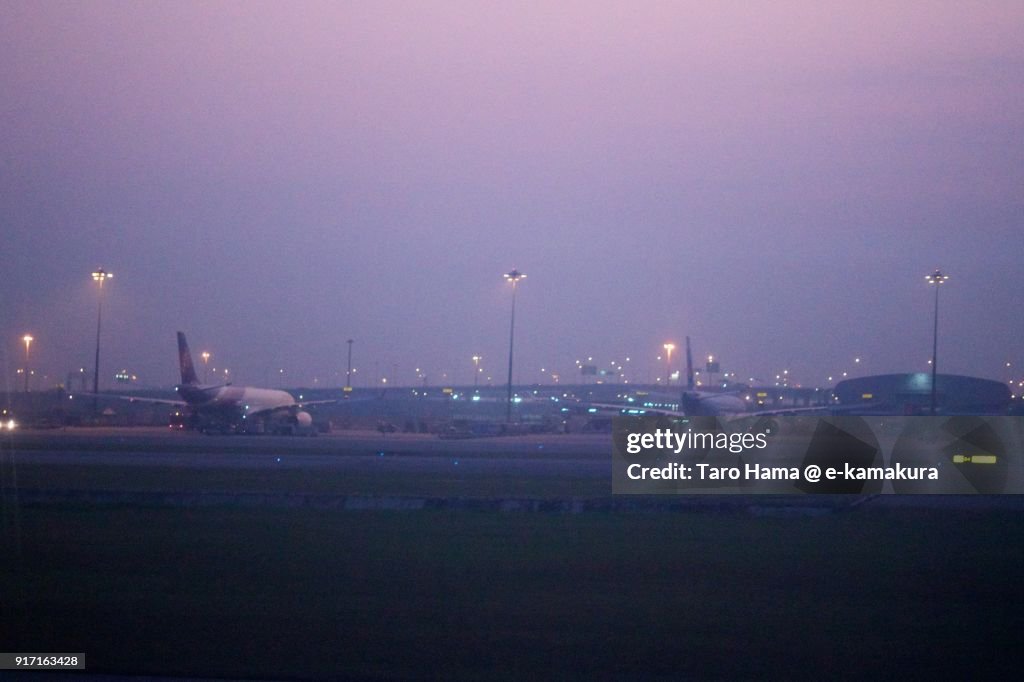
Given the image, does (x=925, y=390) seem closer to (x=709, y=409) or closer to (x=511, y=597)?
(x=709, y=409)

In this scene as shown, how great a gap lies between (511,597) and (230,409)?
57306mm

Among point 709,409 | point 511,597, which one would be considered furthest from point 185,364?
point 511,597

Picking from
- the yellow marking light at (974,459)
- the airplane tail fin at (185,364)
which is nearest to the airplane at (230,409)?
the airplane tail fin at (185,364)

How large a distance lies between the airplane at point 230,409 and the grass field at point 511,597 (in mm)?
46660

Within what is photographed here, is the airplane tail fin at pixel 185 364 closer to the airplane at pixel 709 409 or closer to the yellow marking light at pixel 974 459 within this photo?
the airplane at pixel 709 409

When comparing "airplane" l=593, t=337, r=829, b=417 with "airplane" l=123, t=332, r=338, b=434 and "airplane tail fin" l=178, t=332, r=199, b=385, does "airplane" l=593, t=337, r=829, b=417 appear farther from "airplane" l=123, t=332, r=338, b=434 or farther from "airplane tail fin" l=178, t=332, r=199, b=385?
"airplane tail fin" l=178, t=332, r=199, b=385

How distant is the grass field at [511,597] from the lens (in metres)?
9.41

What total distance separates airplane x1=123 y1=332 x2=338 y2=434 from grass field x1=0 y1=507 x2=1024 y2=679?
4666cm

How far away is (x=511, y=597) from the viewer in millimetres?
12172

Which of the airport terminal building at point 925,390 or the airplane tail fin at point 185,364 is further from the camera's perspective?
the airport terminal building at point 925,390

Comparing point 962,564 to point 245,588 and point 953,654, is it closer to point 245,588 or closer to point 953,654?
point 953,654

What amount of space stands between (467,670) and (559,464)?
28468 millimetres

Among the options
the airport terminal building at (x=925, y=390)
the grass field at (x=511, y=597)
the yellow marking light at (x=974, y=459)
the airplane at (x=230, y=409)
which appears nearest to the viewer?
the grass field at (x=511, y=597)

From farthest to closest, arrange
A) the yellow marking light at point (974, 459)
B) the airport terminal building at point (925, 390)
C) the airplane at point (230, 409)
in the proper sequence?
the airport terminal building at point (925, 390), the airplane at point (230, 409), the yellow marking light at point (974, 459)
